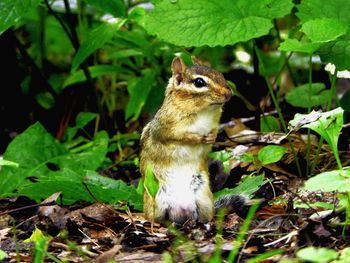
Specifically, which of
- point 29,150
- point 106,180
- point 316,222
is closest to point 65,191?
point 106,180

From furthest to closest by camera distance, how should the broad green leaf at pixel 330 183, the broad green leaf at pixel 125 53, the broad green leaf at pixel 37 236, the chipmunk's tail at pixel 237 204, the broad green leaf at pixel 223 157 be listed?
the broad green leaf at pixel 125 53 < the broad green leaf at pixel 223 157 < the chipmunk's tail at pixel 237 204 < the broad green leaf at pixel 37 236 < the broad green leaf at pixel 330 183

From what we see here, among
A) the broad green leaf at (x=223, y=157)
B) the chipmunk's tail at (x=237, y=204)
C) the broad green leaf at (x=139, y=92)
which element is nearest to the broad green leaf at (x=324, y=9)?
the broad green leaf at (x=223, y=157)

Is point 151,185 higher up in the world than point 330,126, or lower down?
lower down

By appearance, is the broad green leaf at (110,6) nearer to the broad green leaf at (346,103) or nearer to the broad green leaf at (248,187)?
the broad green leaf at (248,187)

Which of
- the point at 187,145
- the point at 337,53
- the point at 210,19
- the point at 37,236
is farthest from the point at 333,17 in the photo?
the point at 37,236

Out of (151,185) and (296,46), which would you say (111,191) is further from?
(296,46)

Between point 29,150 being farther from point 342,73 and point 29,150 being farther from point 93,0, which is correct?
point 342,73
